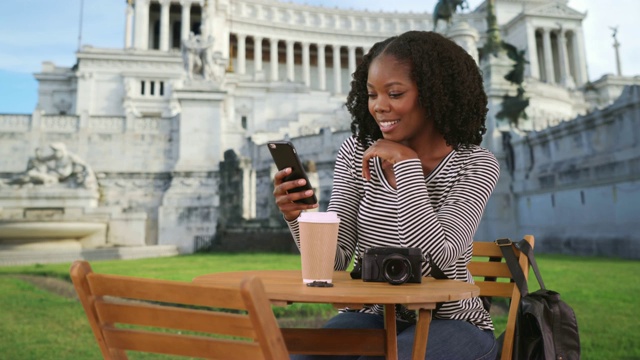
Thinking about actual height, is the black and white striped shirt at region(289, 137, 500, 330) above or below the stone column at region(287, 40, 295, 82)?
below

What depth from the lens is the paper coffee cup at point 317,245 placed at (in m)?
2.04

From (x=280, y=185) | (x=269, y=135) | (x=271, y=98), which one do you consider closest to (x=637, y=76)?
(x=271, y=98)

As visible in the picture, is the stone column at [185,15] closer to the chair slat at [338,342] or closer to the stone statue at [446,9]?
the stone statue at [446,9]

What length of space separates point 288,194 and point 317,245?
513 mm

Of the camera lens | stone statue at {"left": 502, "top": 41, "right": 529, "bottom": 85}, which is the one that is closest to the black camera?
the camera lens

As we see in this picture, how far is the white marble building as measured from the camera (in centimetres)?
2022

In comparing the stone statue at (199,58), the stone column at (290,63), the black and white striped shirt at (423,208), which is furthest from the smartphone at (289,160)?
the stone column at (290,63)

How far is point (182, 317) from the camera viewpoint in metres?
1.39

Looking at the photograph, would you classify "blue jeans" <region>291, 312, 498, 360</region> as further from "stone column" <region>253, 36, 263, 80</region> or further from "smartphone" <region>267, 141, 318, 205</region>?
"stone column" <region>253, 36, 263, 80</region>

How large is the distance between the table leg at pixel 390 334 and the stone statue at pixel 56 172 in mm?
19659

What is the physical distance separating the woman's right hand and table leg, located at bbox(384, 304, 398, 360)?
723 mm

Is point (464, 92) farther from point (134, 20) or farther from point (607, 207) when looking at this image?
point (134, 20)

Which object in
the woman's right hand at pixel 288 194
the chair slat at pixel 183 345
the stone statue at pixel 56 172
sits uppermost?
the stone statue at pixel 56 172

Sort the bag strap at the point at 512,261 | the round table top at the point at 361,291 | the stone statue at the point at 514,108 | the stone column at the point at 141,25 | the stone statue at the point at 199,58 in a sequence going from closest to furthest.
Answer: the round table top at the point at 361,291 < the bag strap at the point at 512,261 < the stone statue at the point at 514,108 < the stone statue at the point at 199,58 < the stone column at the point at 141,25
